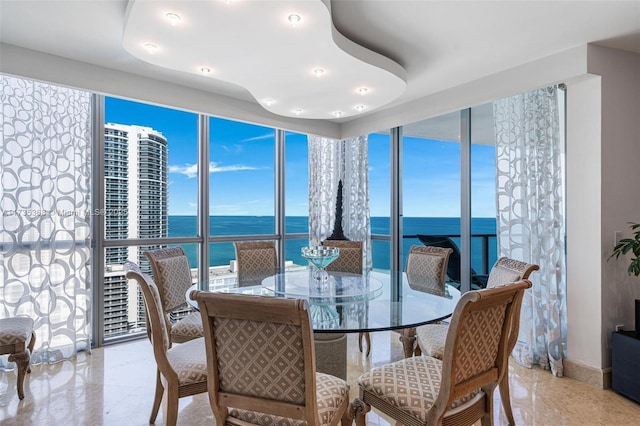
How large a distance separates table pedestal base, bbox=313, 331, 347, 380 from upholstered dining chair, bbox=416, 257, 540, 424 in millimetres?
567

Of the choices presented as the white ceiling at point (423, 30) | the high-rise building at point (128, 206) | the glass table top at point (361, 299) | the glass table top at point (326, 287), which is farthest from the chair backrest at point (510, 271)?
the high-rise building at point (128, 206)

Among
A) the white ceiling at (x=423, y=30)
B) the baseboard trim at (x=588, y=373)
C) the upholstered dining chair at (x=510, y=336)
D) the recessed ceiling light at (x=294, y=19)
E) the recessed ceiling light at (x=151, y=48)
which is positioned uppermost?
the white ceiling at (x=423, y=30)

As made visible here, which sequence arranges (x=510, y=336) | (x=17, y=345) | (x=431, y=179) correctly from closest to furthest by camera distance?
(x=510, y=336)
(x=17, y=345)
(x=431, y=179)

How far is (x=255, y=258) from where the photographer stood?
3.87 metres

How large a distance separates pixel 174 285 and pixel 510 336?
2.44 m

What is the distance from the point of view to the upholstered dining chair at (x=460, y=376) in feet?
4.94

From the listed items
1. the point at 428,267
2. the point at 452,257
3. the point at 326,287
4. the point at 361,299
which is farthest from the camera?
the point at 452,257

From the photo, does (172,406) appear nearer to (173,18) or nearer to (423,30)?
(173,18)

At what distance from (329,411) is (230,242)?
336cm

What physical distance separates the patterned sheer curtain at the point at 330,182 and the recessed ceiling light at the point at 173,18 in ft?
11.0

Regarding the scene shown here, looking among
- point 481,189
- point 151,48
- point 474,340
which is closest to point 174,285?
point 151,48

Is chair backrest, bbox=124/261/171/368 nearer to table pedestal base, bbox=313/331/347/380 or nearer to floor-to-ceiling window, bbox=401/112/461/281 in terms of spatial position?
table pedestal base, bbox=313/331/347/380

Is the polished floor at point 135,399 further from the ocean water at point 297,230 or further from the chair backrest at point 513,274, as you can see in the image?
the ocean water at point 297,230

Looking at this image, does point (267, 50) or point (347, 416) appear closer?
point (347, 416)
